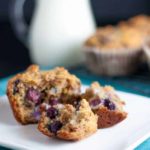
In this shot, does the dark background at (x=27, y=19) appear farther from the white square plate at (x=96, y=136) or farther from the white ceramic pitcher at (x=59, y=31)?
the white square plate at (x=96, y=136)

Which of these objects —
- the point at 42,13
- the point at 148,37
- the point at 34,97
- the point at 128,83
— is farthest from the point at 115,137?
the point at 42,13

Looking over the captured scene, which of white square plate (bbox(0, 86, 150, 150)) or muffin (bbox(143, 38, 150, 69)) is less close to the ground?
white square plate (bbox(0, 86, 150, 150))

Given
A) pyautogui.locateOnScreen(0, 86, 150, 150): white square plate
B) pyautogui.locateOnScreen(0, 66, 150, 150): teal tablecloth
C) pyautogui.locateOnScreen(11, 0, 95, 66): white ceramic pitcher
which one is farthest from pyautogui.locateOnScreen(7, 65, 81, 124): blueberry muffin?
pyautogui.locateOnScreen(11, 0, 95, 66): white ceramic pitcher

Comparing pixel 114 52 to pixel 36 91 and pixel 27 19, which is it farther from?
pixel 27 19

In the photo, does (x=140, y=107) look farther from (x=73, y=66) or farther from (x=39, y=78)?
(x=73, y=66)

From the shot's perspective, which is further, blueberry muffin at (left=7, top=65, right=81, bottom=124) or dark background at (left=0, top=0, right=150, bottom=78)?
dark background at (left=0, top=0, right=150, bottom=78)

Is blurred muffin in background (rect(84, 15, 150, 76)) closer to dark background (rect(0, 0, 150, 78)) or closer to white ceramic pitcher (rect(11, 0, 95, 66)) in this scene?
white ceramic pitcher (rect(11, 0, 95, 66))

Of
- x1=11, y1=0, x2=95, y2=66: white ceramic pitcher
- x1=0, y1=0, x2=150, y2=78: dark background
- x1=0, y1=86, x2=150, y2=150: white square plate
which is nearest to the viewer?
x1=0, y1=86, x2=150, y2=150: white square plate
